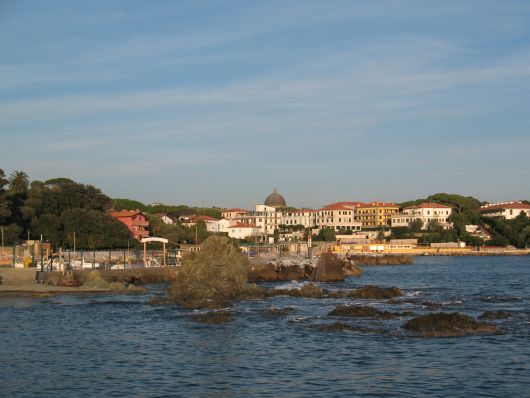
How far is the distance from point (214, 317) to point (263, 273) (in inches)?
1332

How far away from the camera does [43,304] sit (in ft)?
135

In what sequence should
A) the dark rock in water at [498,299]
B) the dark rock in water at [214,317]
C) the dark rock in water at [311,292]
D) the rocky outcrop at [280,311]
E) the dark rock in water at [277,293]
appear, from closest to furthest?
the dark rock in water at [214,317], the rocky outcrop at [280,311], the dark rock in water at [498,299], the dark rock in water at [311,292], the dark rock in water at [277,293]

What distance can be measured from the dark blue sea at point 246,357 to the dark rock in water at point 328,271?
2694 centimetres

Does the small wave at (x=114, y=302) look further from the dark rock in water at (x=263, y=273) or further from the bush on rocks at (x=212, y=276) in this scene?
the dark rock in water at (x=263, y=273)

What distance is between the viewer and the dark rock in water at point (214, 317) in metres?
33.5

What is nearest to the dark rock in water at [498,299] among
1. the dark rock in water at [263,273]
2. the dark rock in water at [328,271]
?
the dark rock in water at [328,271]

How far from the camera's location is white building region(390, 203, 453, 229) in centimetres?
17450

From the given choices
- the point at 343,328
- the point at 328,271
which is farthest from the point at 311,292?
the point at 328,271

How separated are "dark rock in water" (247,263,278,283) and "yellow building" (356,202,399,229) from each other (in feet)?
405

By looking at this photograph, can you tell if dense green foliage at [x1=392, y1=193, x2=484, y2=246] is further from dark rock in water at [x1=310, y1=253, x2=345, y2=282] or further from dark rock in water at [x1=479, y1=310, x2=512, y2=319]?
dark rock in water at [x1=479, y1=310, x2=512, y2=319]

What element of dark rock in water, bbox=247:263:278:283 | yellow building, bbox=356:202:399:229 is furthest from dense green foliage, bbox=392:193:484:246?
dark rock in water, bbox=247:263:278:283

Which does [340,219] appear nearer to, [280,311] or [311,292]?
[311,292]

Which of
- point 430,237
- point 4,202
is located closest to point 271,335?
point 4,202

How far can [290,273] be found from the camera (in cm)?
7038
